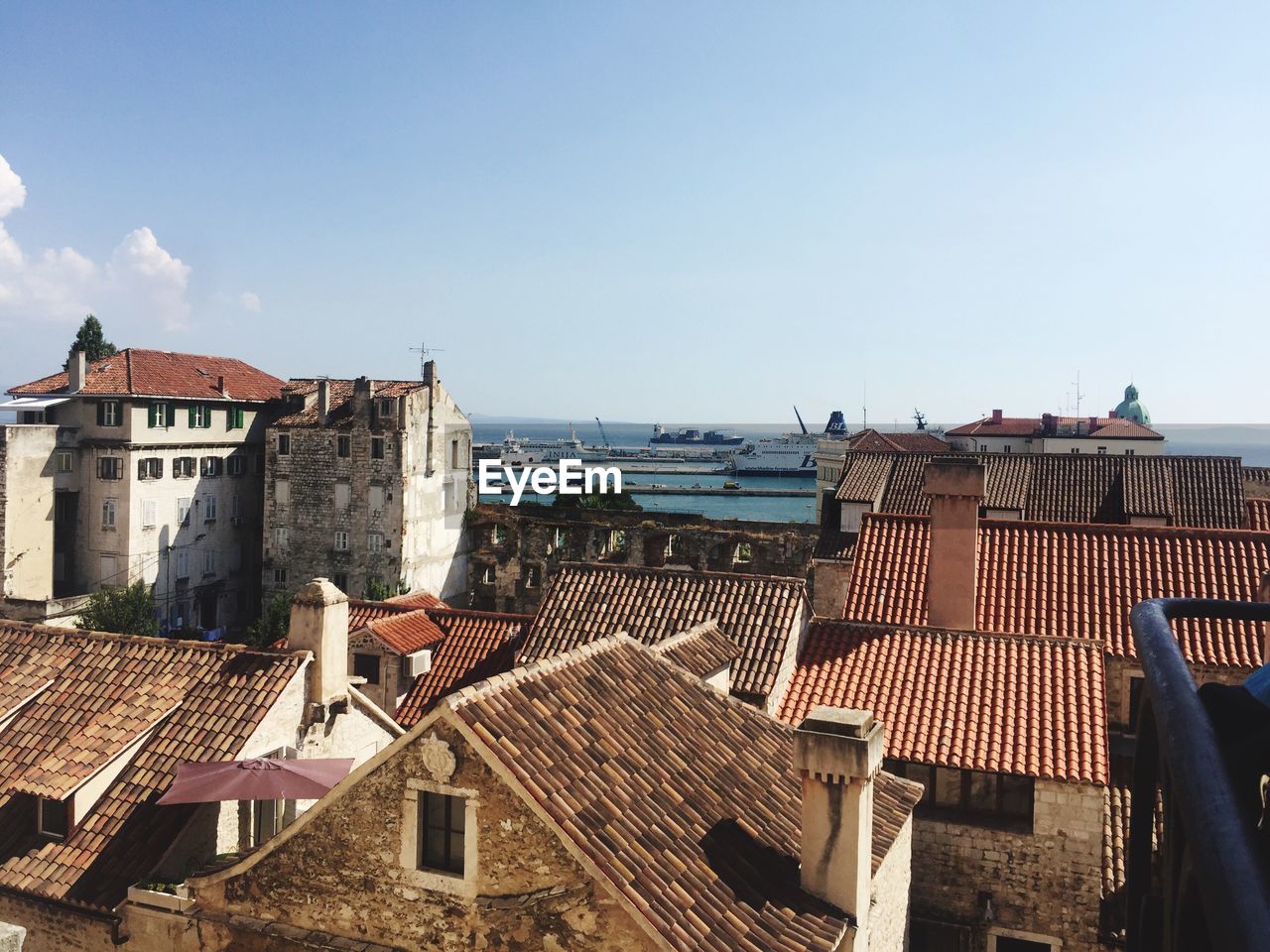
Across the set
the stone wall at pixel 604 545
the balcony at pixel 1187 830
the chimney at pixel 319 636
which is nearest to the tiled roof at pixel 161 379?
the stone wall at pixel 604 545

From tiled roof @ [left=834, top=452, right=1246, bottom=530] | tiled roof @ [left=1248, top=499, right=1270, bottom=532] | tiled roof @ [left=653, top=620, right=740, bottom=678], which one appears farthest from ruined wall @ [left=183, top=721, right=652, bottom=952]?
tiled roof @ [left=834, top=452, right=1246, bottom=530]

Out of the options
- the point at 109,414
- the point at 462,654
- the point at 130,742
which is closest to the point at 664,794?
the point at 130,742

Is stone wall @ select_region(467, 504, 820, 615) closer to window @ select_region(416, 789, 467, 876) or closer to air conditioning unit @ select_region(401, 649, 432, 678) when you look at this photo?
air conditioning unit @ select_region(401, 649, 432, 678)

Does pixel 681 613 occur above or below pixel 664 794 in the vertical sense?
above

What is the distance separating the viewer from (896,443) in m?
82.7

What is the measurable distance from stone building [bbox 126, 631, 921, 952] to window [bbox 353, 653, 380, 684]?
968cm

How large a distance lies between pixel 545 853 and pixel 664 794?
1.67m

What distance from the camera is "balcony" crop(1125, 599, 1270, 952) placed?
1.11 meters

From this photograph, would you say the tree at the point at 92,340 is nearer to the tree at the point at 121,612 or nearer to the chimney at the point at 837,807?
the tree at the point at 121,612

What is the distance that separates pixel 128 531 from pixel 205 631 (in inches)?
239

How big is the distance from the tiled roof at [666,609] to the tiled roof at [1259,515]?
60.9 feet

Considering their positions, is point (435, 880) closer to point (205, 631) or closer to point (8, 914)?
point (8, 914)

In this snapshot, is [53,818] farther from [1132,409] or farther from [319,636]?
[1132,409]

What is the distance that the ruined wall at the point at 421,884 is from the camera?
852 cm
